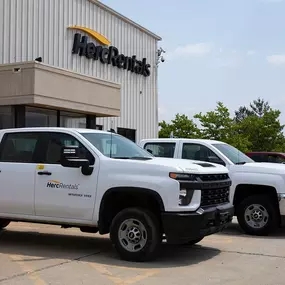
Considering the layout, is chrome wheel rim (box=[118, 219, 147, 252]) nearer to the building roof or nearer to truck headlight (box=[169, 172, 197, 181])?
truck headlight (box=[169, 172, 197, 181])

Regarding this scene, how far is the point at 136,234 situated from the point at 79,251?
1.31 m

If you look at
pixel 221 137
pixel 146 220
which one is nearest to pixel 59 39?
pixel 146 220

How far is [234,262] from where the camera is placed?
24.8 ft

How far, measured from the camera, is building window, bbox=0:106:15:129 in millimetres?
16641

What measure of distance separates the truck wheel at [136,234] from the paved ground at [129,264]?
7.1 inches

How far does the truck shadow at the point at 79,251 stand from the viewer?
7.56 m

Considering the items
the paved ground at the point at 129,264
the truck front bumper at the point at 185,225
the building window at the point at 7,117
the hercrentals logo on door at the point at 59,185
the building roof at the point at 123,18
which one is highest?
the building roof at the point at 123,18

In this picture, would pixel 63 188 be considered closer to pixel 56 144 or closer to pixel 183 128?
pixel 56 144

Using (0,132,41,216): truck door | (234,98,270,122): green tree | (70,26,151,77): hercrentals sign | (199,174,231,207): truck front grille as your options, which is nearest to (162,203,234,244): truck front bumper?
(199,174,231,207): truck front grille

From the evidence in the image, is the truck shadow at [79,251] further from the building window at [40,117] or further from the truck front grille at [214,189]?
the building window at [40,117]

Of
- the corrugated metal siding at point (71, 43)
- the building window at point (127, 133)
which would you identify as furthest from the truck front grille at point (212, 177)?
the building window at point (127, 133)

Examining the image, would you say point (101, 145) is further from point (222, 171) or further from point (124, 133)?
point (124, 133)

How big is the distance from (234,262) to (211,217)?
2.54 ft

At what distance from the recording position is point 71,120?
1902 centimetres
